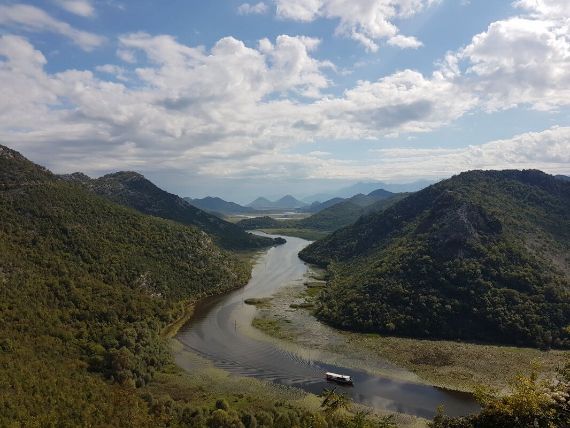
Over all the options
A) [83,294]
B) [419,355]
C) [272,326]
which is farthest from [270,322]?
[83,294]

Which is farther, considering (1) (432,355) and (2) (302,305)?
(2) (302,305)

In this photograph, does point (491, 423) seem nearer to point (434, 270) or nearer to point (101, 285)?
point (434, 270)

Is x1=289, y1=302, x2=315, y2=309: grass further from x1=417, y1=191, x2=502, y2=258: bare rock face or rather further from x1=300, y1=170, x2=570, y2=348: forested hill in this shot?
x1=417, y1=191, x2=502, y2=258: bare rock face

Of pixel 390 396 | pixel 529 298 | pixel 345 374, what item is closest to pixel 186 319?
pixel 345 374

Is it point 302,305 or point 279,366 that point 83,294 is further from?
point 302,305

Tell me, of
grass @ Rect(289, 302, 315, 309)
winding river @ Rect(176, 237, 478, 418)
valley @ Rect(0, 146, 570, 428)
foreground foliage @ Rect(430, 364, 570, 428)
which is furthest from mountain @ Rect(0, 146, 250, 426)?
foreground foliage @ Rect(430, 364, 570, 428)

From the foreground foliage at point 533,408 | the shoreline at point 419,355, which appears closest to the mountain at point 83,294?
the shoreline at point 419,355

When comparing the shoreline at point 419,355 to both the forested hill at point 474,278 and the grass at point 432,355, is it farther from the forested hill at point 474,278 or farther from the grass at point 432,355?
the forested hill at point 474,278
